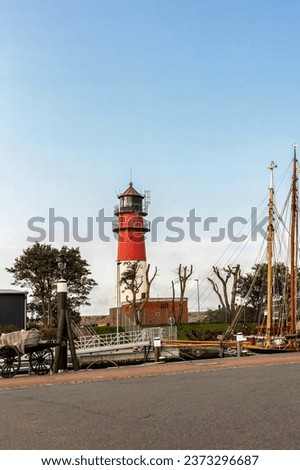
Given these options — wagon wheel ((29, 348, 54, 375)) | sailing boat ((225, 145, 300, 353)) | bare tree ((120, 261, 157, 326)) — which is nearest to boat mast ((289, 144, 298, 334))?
sailing boat ((225, 145, 300, 353))

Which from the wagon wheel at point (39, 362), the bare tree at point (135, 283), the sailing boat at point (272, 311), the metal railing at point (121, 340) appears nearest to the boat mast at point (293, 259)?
the sailing boat at point (272, 311)

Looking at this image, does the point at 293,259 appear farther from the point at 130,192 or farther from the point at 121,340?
the point at 130,192

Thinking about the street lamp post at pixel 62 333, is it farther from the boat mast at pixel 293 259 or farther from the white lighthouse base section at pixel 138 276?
the white lighthouse base section at pixel 138 276

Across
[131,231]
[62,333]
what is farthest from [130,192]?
[62,333]

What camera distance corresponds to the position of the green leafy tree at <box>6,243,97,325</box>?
65188 millimetres

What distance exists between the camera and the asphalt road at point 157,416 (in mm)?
7930

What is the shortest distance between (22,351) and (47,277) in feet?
144

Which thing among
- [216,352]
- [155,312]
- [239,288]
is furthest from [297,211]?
[239,288]

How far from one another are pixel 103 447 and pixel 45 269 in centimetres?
5835

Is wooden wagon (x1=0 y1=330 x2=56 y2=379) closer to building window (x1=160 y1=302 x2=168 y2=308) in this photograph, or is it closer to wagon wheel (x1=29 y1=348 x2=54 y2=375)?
wagon wheel (x1=29 y1=348 x2=54 y2=375)

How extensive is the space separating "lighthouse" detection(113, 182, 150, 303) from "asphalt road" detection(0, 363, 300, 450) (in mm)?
55546

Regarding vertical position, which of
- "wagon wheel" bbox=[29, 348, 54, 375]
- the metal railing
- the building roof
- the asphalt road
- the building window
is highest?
the building roof

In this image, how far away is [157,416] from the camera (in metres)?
9.95

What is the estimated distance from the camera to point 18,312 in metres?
47.6
